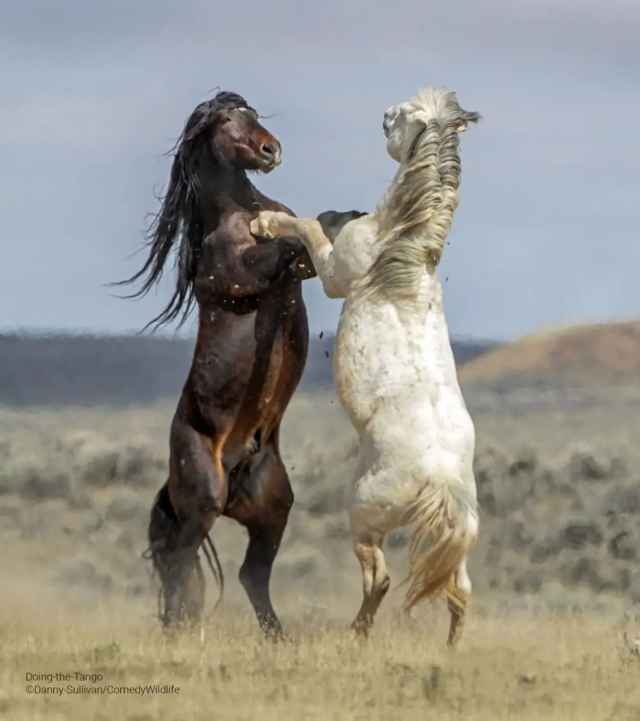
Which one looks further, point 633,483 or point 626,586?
point 633,483

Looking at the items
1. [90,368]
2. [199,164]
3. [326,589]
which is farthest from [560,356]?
[199,164]

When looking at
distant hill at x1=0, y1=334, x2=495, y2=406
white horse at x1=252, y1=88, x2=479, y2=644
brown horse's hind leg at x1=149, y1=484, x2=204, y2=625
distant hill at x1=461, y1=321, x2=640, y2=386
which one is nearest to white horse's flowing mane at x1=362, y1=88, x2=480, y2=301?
white horse at x1=252, y1=88, x2=479, y2=644

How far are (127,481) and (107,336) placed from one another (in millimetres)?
3789

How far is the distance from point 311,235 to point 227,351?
867mm

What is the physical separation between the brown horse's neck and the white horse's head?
1187mm

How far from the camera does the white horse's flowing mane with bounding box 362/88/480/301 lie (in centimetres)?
1174

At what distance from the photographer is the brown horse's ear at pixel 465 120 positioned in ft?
39.0

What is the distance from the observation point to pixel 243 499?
42.1 feet

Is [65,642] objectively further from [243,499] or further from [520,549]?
[520,549]

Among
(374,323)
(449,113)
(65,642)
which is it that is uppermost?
(449,113)

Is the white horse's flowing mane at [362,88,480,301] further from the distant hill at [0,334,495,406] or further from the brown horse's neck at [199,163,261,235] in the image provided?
the distant hill at [0,334,495,406]

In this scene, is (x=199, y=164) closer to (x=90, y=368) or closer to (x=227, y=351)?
(x=227, y=351)

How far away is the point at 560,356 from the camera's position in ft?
95.2

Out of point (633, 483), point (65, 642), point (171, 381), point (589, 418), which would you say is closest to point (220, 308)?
point (65, 642)
